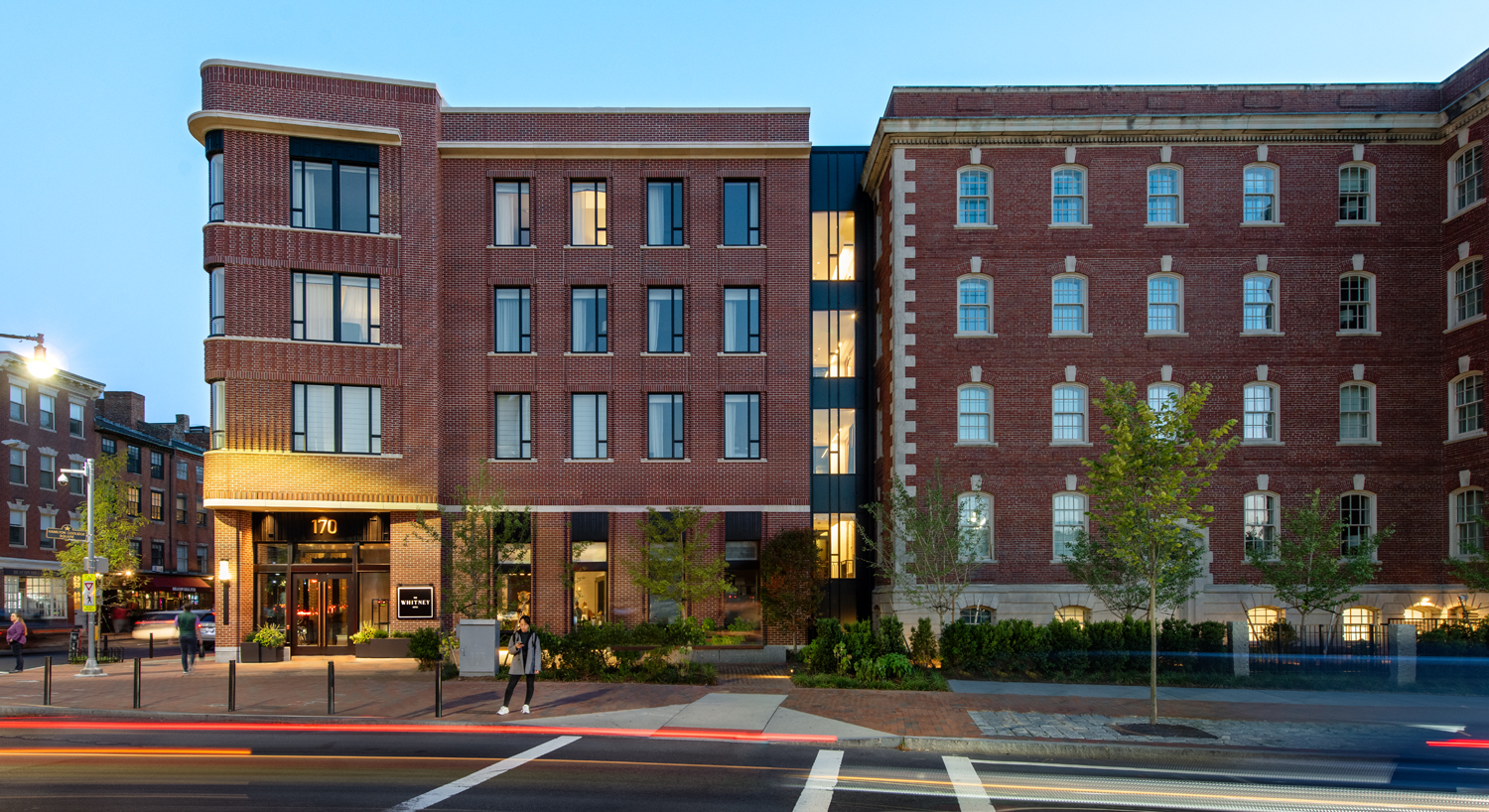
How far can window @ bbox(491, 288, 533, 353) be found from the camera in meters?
30.6

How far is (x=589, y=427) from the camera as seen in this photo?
30.5 metres

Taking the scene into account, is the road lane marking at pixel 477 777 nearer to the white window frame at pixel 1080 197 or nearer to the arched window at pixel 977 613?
the arched window at pixel 977 613

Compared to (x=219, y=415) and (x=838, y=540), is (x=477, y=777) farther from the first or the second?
(x=838, y=540)

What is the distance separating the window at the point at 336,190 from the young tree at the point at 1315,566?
2654cm

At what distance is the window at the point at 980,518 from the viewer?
27.2 meters

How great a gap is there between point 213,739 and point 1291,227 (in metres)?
28.9

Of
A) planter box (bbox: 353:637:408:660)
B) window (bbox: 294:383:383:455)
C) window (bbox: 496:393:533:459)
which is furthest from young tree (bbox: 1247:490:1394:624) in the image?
window (bbox: 294:383:383:455)

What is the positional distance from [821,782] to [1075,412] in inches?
711

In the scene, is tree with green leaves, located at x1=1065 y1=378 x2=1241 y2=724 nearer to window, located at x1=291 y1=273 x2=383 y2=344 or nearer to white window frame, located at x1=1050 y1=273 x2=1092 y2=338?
white window frame, located at x1=1050 y1=273 x2=1092 y2=338

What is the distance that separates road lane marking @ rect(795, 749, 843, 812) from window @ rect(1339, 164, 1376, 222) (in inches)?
907

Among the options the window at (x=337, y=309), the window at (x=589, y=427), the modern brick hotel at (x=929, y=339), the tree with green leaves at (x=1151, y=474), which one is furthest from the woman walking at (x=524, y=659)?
the window at (x=337, y=309)

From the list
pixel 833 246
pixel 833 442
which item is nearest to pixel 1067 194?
pixel 833 246

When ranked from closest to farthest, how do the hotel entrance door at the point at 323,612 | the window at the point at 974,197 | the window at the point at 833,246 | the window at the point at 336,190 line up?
the window at the point at 974,197, the window at the point at 336,190, the hotel entrance door at the point at 323,612, the window at the point at 833,246

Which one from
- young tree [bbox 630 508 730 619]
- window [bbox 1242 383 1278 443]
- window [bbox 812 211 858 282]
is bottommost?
young tree [bbox 630 508 730 619]
